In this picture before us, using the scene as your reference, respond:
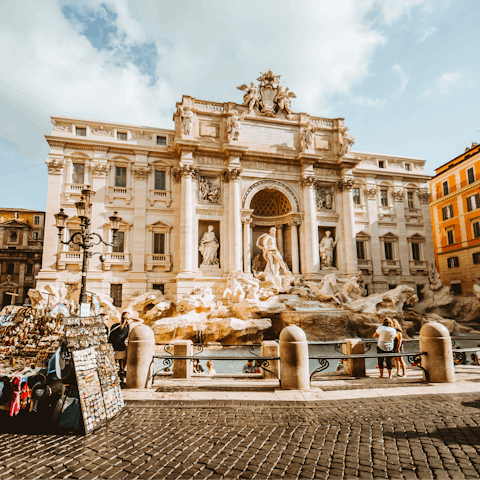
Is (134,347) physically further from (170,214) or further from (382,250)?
(382,250)

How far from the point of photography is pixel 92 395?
4992 mm

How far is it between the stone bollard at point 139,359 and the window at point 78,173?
19485 mm

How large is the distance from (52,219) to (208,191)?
35.2ft

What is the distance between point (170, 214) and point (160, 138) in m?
5.94

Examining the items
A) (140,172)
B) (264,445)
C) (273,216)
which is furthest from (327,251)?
(264,445)

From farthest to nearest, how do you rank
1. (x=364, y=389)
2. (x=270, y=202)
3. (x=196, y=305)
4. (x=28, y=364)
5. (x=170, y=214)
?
(x=270, y=202), (x=170, y=214), (x=196, y=305), (x=364, y=389), (x=28, y=364)

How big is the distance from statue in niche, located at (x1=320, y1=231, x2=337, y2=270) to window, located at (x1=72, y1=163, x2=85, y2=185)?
60.2 feet


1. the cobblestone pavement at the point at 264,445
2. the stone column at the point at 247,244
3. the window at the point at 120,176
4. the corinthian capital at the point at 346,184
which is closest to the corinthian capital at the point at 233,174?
the stone column at the point at 247,244

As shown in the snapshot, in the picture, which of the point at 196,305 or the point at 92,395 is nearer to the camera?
the point at 92,395

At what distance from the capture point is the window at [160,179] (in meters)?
25.2

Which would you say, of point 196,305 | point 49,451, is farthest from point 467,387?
point 196,305

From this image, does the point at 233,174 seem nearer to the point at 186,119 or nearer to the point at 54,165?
the point at 186,119

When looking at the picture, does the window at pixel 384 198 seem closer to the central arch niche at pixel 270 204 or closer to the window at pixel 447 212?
the window at pixel 447 212

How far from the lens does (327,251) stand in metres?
26.5
